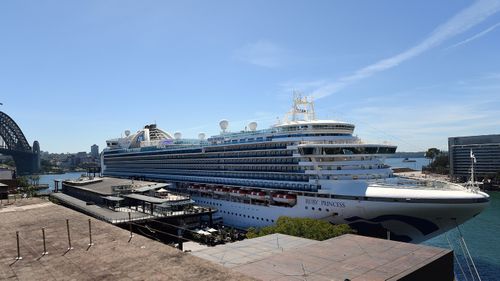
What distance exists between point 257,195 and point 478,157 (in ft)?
399

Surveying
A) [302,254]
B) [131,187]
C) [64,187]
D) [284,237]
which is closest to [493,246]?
[284,237]

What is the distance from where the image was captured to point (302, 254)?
17156 mm

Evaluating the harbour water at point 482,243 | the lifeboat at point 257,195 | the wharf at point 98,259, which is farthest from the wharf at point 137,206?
the harbour water at point 482,243

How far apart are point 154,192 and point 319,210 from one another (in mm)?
27272

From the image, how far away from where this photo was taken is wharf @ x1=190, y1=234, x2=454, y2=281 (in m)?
14.6

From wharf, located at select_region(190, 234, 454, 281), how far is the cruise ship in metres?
17.9

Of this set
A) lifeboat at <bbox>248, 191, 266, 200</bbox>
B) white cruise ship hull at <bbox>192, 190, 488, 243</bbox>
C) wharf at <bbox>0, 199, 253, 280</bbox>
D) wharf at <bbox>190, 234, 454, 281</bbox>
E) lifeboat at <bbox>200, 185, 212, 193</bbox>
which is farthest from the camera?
lifeboat at <bbox>200, 185, 212, 193</bbox>

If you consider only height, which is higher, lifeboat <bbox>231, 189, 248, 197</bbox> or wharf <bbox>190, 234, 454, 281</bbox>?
wharf <bbox>190, 234, 454, 281</bbox>

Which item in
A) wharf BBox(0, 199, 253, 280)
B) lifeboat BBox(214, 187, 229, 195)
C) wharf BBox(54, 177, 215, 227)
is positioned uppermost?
wharf BBox(0, 199, 253, 280)

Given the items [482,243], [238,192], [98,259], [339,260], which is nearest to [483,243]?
[482,243]

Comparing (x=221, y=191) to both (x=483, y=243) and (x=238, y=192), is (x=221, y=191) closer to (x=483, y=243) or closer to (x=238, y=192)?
(x=238, y=192)

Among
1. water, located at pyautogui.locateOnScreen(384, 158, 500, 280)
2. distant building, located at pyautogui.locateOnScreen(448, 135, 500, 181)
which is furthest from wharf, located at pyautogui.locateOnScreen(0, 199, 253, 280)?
distant building, located at pyautogui.locateOnScreen(448, 135, 500, 181)

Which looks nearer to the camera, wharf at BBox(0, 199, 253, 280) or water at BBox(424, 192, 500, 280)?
wharf at BBox(0, 199, 253, 280)

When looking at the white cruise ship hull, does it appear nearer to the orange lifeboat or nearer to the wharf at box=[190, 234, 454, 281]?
the orange lifeboat
